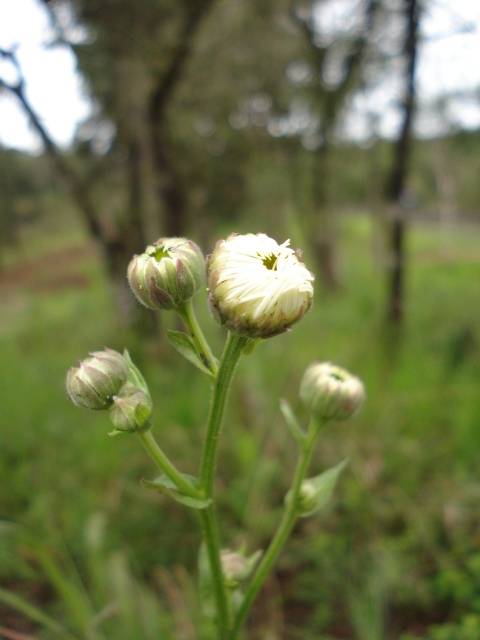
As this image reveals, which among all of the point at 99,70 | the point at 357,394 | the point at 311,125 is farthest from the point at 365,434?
the point at 311,125

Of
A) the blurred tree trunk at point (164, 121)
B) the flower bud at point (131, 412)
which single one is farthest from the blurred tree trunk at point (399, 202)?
the flower bud at point (131, 412)

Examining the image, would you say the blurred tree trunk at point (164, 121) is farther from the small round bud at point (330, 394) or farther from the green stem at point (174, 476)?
the green stem at point (174, 476)

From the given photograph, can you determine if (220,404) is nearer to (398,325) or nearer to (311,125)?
(398,325)

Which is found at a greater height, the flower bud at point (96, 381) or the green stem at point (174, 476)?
the flower bud at point (96, 381)

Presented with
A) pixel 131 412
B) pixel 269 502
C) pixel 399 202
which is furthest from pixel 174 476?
pixel 399 202

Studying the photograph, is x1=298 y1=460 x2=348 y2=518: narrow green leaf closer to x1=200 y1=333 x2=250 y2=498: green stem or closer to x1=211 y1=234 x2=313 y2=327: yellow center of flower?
x1=200 y1=333 x2=250 y2=498: green stem
